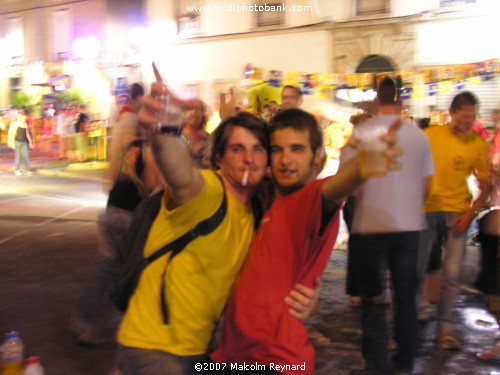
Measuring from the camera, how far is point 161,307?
2301 millimetres

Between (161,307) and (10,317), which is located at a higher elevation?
(161,307)

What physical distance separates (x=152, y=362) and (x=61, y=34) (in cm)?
2763

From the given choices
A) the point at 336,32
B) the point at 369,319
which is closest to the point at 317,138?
the point at 369,319

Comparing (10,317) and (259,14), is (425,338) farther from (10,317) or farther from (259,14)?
(259,14)

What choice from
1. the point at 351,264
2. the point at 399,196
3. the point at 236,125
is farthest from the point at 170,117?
the point at 351,264

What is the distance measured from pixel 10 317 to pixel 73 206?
7025 millimetres

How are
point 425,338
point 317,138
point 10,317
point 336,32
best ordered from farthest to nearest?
point 336,32
point 10,317
point 425,338
point 317,138

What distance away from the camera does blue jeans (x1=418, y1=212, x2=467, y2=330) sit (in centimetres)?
485

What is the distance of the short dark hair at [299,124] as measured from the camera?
7.98ft

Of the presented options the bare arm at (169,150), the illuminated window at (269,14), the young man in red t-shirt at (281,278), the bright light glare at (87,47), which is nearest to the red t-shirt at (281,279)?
the young man in red t-shirt at (281,278)

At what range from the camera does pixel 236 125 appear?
2.44 meters

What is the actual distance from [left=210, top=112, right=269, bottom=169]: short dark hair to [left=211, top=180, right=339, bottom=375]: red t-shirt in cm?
31

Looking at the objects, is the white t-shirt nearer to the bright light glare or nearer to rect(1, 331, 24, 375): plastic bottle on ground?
rect(1, 331, 24, 375): plastic bottle on ground

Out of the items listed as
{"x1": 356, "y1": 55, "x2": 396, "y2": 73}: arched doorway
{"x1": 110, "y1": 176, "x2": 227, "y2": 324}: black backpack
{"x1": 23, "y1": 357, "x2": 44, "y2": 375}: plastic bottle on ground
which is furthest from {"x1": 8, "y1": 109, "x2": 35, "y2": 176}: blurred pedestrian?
{"x1": 110, "y1": 176, "x2": 227, "y2": 324}: black backpack
